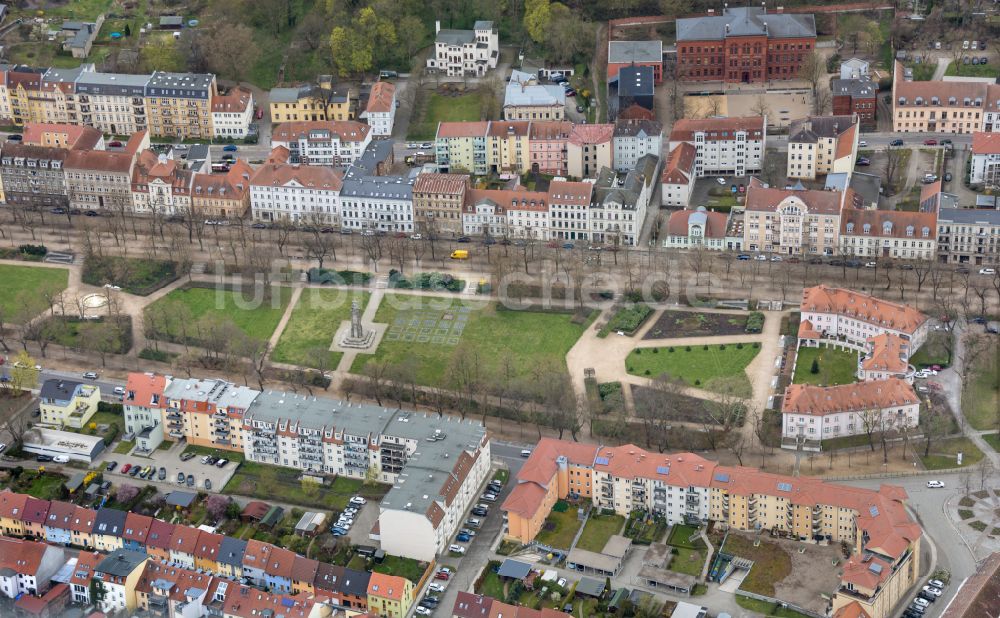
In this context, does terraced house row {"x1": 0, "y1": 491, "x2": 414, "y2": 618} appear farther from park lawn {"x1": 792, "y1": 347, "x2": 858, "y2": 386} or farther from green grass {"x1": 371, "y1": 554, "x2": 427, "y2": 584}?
park lawn {"x1": 792, "y1": 347, "x2": 858, "y2": 386}

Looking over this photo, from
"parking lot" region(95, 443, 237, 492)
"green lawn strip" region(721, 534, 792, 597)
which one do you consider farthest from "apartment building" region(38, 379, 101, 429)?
"green lawn strip" region(721, 534, 792, 597)

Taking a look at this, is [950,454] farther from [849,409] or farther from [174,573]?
[174,573]

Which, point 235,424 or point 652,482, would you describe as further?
point 235,424

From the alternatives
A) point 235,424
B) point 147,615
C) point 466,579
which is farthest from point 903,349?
point 147,615

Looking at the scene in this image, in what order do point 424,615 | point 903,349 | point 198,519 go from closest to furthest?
point 424,615
point 198,519
point 903,349

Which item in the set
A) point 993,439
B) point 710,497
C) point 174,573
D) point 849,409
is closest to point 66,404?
point 174,573

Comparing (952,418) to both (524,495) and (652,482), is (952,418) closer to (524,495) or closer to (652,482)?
(652,482)

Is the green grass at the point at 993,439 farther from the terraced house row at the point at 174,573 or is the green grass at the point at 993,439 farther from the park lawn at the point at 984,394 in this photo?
the terraced house row at the point at 174,573
